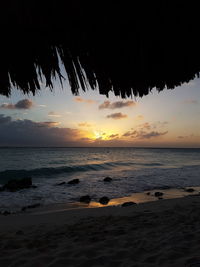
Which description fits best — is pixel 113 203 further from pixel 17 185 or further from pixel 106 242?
pixel 17 185

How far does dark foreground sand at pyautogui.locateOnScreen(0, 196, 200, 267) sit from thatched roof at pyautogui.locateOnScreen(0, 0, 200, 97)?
248cm

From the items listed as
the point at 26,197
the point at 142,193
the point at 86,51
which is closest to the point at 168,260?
the point at 86,51

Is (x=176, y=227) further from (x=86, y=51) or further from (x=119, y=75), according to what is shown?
(x=86, y=51)

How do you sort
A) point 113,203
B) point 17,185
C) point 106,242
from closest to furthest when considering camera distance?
point 106,242
point 113,203
point 17,185

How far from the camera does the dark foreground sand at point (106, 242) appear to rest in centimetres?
258

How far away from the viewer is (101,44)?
168 cm

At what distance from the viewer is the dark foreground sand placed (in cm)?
258

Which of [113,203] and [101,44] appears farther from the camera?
[113,203]

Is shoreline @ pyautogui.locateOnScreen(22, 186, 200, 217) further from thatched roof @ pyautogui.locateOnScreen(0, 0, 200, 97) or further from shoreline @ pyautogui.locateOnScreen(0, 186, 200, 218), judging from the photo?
thatched roof @ pyautogui.locateOnScreen(0, 0, 200, 97)

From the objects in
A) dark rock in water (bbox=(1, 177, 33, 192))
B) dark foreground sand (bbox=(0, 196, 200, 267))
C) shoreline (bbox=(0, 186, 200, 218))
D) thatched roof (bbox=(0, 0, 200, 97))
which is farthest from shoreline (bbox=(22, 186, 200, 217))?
thatched roof (bbox=(0, 0, 200, 97))

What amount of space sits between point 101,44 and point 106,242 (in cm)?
335

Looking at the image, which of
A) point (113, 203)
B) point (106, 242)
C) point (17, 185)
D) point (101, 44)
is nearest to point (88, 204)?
point (113, 203)

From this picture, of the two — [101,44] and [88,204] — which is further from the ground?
[101,44]

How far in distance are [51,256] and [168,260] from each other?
73.1 inches
